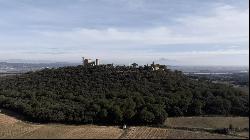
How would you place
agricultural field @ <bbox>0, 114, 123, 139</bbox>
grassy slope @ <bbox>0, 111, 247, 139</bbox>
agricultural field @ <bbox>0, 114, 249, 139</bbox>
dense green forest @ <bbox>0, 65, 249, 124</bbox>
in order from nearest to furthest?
agricultural field @ <bbox>0, 114, 249, 139</bbox> < grassy slope @ <bbox>0, 111, 247, 139</bbox> < agricultural field @ <bbox>0, 114, 123, 139</bbox> < dense green forest @ <bbox>0, 65, 249, 124</bbox>

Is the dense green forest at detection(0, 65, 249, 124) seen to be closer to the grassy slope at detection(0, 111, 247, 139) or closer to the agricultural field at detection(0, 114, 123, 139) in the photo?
the agricultural field at detection(0, 114, 123, 139)

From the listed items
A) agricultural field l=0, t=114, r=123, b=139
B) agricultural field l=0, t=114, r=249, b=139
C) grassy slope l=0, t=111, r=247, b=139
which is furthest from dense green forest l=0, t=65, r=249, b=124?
grassy slope l=0, t=111, r=247, b=139

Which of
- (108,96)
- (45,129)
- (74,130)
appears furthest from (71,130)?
(108,96)

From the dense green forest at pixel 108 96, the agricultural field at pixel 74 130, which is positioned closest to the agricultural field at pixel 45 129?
the agricultural field at pixel 74 130

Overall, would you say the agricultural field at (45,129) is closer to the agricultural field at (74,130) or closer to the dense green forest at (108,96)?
the agricultural field at (74,130)

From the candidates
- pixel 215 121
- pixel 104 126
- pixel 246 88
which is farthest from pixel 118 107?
pixel 246 88

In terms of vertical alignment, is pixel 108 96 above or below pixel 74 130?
above

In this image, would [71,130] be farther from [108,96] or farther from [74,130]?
[108,96]

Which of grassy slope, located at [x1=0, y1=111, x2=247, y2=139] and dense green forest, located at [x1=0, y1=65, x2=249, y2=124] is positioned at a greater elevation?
dense green forest, located at [x1=0, y1=65, x2=249, y2=124]
